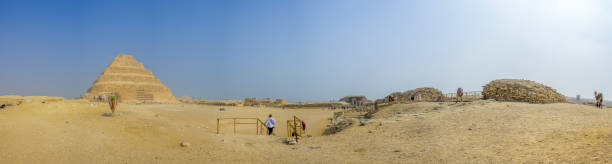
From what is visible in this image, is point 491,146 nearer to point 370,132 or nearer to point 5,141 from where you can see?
point 370,132

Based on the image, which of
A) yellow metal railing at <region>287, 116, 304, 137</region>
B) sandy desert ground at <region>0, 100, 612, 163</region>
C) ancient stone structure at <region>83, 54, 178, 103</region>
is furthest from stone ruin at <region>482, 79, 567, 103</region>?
ancient stone structure at <region>83, 54, 178, 103</region>

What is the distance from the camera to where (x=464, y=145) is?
8766 millimetres

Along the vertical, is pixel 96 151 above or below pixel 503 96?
below

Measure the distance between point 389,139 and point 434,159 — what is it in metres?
3.56

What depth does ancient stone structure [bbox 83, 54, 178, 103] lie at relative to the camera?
79250 mm

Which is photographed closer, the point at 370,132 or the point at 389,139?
the point at 389,139

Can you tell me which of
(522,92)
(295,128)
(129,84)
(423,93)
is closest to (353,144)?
(295,128)

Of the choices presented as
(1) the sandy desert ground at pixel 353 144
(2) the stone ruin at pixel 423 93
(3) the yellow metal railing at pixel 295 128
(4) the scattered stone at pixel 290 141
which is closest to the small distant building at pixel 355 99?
(2) the stone ruin at pixel 423 93

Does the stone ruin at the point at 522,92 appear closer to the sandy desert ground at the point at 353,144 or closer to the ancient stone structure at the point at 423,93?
the sandy desert ground at the point at 353,144

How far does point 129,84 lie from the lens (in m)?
84.7

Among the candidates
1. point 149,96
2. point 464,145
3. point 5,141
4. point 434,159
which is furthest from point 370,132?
point 149,96

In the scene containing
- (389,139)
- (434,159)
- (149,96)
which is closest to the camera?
(434,159)

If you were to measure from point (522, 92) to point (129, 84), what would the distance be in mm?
92820

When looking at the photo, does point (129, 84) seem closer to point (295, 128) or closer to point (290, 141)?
point (295, 128)
